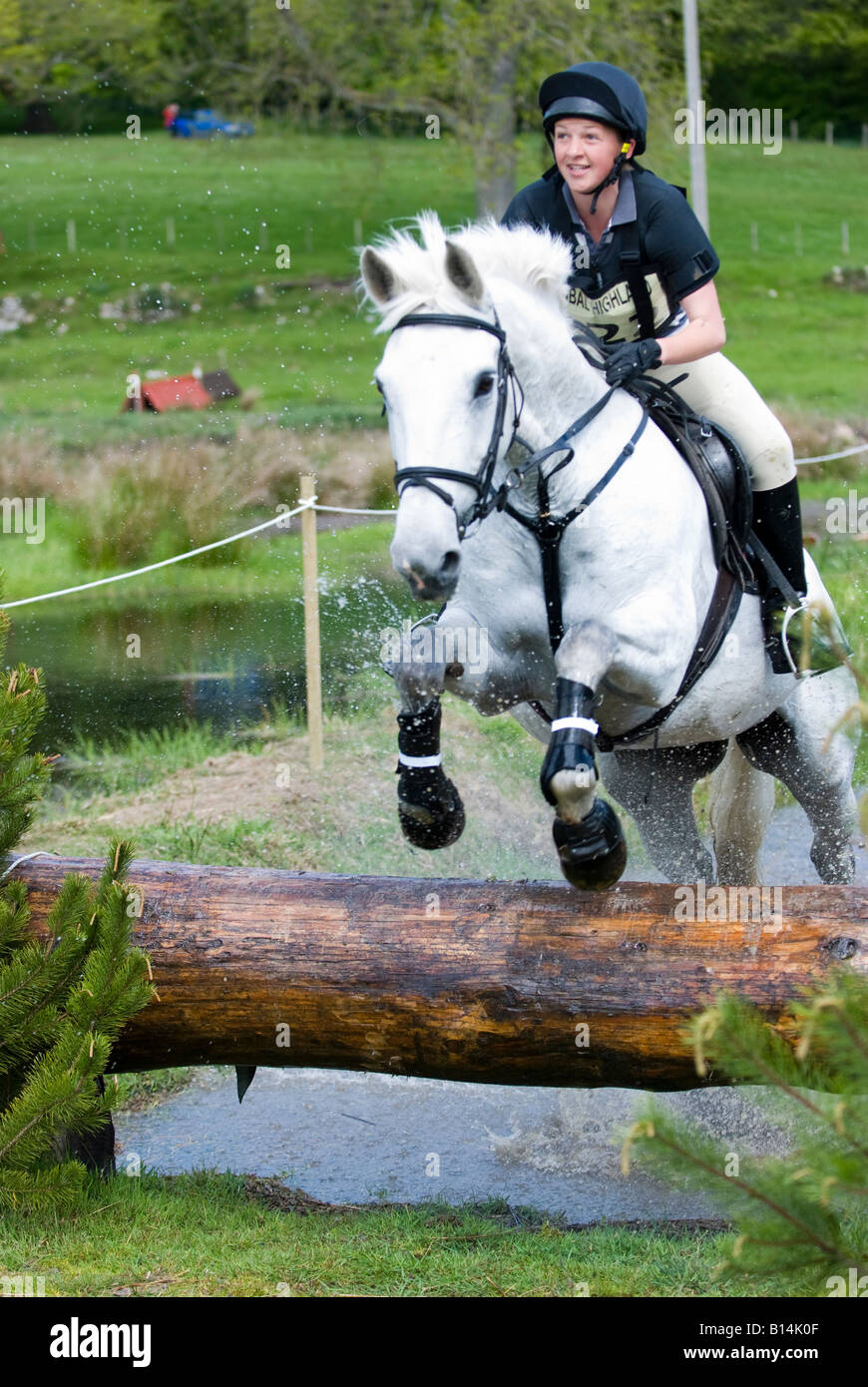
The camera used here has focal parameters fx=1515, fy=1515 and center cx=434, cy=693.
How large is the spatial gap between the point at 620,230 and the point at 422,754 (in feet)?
4.52

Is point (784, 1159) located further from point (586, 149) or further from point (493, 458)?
point (586, 149)

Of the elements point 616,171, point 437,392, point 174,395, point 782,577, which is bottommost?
point 174,395

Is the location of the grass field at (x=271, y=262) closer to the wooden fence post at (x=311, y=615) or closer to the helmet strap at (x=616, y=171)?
the wooden fence post at (x=311, y=615)

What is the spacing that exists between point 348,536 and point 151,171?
1573cm

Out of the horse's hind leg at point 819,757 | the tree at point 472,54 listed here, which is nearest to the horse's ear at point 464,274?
Answer: the horse's hind leg at point 819,757

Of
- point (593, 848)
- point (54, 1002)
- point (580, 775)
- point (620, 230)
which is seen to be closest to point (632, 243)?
point (620, 230)

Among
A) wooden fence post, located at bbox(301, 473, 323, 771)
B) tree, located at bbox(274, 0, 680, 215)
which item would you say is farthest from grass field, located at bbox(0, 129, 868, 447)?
wooden fence post, located at bbox(301, 473, 323, 771)

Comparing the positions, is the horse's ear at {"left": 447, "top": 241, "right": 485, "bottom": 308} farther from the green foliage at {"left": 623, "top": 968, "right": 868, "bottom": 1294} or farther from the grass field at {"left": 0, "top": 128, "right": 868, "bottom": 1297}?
the green foliage at {"left": 623, "top": 968, "right": 868, "bottom": 1294}

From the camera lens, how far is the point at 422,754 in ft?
11.5

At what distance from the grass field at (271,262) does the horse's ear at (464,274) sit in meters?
12.3

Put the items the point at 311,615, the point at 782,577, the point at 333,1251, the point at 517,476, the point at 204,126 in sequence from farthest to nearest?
1. the point at 204,126
2. the point at 311,615
3. the point at 782,577
4. the point at 333,1251
5. the point at 517,476

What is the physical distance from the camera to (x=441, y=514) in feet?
9.51

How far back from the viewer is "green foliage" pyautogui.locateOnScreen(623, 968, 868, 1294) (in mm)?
1910

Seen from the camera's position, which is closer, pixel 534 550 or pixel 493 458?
pixel 493 458
